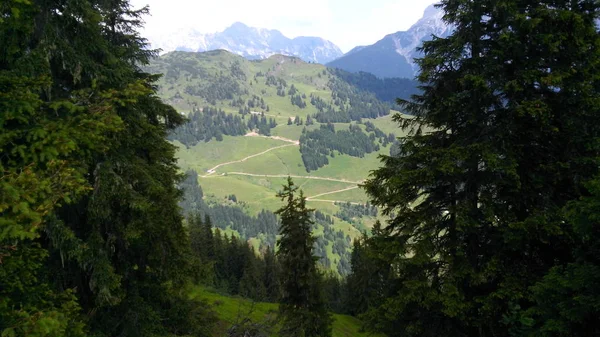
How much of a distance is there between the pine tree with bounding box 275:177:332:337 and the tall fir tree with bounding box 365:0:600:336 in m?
9.20

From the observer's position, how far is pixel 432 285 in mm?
12312

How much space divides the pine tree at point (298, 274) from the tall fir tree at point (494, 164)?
9203 millimetres

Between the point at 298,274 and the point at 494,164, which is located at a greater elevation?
the point at 494,164

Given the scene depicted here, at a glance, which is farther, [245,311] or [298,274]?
[245,311]

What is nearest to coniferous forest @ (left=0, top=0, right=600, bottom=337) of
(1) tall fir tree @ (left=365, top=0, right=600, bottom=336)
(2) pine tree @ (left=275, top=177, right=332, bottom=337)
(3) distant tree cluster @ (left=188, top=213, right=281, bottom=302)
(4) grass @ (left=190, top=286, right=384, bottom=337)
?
(1) tall fir tree @ (left=365, top=0, right=600, bottom=336)

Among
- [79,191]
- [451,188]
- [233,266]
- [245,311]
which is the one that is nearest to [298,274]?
→ [451,188]

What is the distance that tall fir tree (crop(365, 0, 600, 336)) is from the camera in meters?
10.5

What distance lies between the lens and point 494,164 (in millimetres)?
10555

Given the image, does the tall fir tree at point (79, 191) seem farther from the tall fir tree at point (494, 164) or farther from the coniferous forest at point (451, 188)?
the tall fir tree at point (494, 164)

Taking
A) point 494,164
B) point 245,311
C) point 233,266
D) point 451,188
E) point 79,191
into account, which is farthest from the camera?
point 233,266

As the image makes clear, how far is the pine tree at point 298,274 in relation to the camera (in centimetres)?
2214

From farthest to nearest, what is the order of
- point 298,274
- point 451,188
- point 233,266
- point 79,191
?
point 233,266
point 298,274
point 451,188
point 79,191

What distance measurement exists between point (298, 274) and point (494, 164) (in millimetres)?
14614

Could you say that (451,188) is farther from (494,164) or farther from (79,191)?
(79,191)
